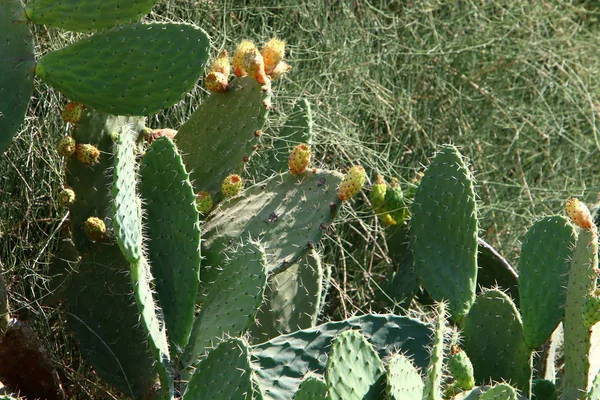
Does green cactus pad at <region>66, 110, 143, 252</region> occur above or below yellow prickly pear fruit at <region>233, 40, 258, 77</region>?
below

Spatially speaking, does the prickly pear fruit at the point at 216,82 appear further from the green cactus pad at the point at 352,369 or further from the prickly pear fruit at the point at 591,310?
the prickly pear fruit at the point at 591,310

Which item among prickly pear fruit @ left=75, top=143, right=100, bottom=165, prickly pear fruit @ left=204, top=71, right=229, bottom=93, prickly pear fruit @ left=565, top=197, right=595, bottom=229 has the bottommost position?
prickly pear fruit @ left=75, top=143, right=100, bottom=165

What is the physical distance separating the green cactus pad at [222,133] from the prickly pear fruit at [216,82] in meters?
0.02

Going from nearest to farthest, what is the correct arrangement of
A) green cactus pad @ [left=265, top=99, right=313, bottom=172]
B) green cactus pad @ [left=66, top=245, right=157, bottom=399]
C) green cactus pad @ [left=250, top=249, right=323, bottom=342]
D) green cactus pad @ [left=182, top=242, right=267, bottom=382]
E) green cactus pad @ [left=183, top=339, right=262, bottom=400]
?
green cactus pad @ [left=183, top=339, right=262, bottom=400], green cactus pad @ [left=182, top=242, right=267, bottom=382], green cactus pad @ [left=66, top=245, right=157, bottom=399], green cactus pad @ [left=250, top=249, right=323, bottom=342], green cactus pad @ [left=265, top=99, right=313, bottom=172]

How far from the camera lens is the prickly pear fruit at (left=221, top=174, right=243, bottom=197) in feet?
6.38

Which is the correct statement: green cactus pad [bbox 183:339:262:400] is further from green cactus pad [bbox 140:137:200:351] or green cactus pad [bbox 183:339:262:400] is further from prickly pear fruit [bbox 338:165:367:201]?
prickly pear fruit [bbox 338:165:367:201]

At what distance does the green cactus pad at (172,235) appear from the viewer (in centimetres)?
173

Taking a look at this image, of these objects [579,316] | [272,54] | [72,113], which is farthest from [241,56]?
[579,316]

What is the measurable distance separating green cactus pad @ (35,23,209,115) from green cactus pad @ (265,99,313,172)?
393mm

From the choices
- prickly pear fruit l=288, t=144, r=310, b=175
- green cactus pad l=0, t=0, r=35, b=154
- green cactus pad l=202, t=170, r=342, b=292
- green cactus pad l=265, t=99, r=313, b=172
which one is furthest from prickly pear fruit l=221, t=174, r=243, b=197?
green cactus pad l=0, t=0, r=35, b=154

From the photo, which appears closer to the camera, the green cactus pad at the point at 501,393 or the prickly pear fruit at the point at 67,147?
the green cactus pad at the point at 501,393

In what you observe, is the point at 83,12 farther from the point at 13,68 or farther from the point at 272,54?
the point at 272,54

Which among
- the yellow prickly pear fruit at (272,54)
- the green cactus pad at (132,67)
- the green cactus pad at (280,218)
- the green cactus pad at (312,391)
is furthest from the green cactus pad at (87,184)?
the green cactus pad at (312,391)

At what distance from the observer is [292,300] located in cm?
205
